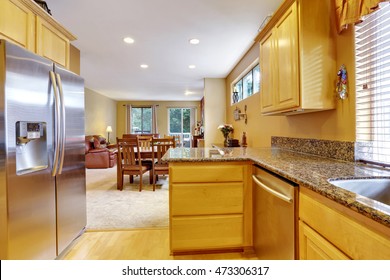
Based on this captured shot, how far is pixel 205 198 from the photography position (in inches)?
68.4

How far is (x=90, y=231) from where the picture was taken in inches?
91.0

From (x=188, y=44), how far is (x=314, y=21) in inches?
87.4

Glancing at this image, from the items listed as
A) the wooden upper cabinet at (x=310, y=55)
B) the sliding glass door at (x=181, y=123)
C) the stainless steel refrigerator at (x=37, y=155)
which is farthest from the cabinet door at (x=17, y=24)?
the sliding glass door at (x=181, y=123)

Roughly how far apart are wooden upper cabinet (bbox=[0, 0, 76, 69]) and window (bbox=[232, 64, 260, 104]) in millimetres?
2699

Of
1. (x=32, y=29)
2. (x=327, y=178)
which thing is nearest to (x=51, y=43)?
(x=32, y=29)

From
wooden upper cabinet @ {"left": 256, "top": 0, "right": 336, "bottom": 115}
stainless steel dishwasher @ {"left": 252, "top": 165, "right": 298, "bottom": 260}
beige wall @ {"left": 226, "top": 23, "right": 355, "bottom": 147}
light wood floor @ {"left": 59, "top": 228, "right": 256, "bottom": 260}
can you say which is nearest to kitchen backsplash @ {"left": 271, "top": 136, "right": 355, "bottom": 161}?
beige wall @ {"left": 226, "top": 23, "right": 355, "bottom": 147}

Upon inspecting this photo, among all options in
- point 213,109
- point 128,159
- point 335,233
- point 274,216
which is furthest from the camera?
point 213,109

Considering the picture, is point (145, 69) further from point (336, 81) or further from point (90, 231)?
point (336, 81)

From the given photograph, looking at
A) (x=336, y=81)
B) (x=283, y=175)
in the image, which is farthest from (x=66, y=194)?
(x=336, y=81)

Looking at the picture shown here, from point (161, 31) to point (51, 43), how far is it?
1469 mm

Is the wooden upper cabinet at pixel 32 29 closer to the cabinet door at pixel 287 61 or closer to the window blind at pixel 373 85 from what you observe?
the cabinet door at pixel 287 61

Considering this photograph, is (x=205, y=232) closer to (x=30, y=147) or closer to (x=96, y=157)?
(x=30, y=147)

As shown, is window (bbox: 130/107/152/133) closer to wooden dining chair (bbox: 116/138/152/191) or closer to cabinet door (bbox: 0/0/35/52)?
wooden dining chair (bbox: 116/138/152/191)

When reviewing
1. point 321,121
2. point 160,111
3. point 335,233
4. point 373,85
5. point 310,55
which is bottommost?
point 335,233
